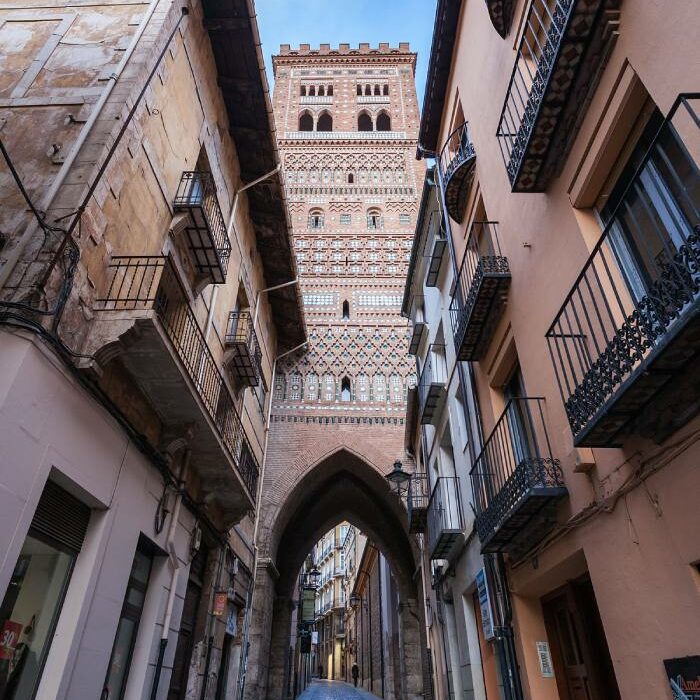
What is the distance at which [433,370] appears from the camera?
33.6ft

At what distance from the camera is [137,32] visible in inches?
271

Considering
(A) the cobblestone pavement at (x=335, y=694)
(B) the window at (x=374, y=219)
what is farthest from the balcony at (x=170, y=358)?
(A) the cobblestone pavement at (x=335, y=694)

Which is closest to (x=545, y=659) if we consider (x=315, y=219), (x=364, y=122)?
(x=315, y=219)

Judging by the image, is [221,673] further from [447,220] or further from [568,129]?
[568,129]

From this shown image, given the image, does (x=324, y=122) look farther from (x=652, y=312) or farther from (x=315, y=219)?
(x=652, y=312)

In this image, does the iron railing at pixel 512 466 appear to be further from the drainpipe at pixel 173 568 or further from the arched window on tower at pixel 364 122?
the arched window on tower at pixel 364 122

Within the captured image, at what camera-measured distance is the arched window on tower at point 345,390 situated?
18719 mm

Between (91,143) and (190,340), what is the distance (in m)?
2.81

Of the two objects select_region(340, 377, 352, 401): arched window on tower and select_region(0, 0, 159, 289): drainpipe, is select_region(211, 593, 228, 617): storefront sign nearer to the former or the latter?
select_region(0, 0, 159, 289): drainpipe

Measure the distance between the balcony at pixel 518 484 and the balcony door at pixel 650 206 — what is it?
1.57 meters

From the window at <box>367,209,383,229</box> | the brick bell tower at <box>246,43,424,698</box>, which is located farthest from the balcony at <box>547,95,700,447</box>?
the window at <box>367,209,383,229</box>

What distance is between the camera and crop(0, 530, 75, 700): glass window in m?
4.43

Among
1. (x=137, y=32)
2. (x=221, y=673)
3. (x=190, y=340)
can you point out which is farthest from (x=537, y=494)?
(x=221, y=673)

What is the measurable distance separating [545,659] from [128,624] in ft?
15.5
